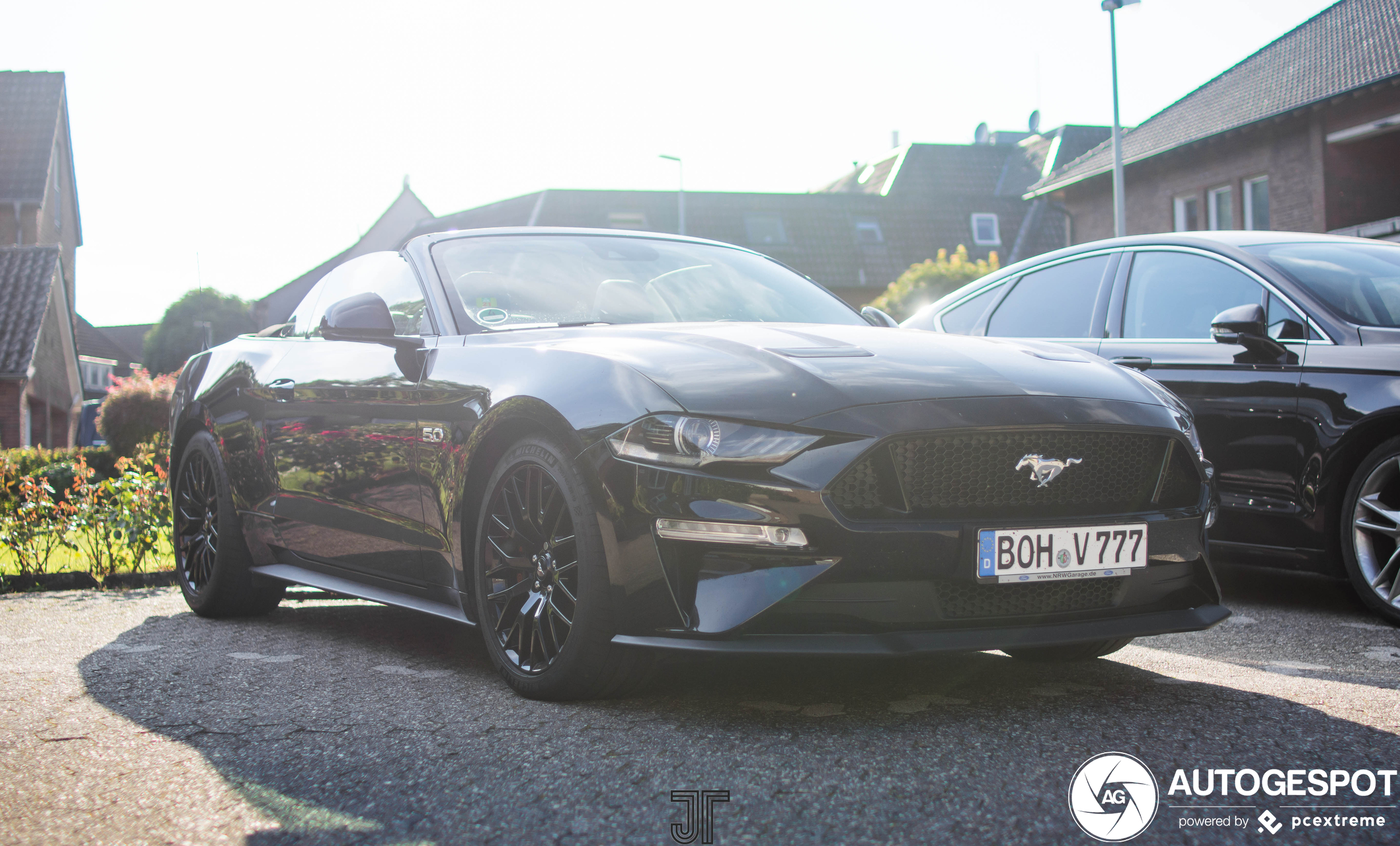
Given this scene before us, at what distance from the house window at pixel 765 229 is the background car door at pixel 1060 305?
3922 cm

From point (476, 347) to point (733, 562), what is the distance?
53.1 inches

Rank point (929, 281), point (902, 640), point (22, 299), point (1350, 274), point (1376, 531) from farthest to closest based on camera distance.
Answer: point (929, 281)
point (22, 299)
point (1350, 274)
point (1376, 531)
point (902, 640)

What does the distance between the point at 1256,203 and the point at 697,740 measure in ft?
71.6

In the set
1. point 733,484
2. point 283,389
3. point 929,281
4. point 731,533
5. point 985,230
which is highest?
point 985,230

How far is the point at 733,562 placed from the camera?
9.36 ft

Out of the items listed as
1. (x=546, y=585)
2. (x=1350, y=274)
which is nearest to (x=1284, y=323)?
(x=1350, y=274)

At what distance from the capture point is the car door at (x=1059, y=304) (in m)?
6.02

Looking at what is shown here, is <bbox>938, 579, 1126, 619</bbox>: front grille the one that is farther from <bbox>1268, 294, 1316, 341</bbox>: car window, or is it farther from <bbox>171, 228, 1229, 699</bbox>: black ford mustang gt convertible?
<bbox>1268, 294, 1316, 341</bbox>: car window

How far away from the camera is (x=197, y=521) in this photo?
5492 millimetres

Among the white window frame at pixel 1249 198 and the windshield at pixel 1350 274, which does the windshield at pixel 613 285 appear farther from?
the white window frame at pixel 1249 198

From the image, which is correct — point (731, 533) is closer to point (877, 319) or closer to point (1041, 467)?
point (1041, 467)

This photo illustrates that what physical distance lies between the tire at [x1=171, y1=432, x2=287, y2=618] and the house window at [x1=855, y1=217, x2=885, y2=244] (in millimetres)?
41766

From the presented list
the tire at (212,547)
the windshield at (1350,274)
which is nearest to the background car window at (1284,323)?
the windshield at (1350,274)

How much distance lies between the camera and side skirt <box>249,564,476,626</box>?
3.75 meters
